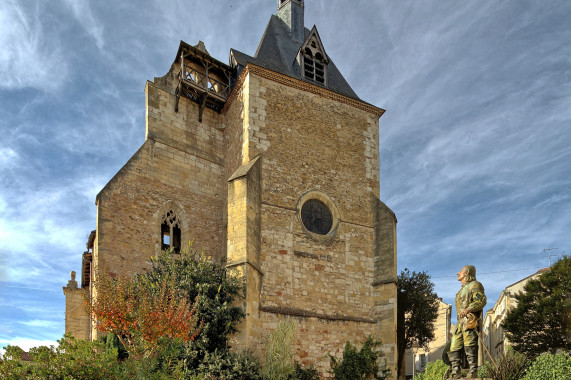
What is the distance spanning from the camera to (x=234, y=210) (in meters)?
14.5

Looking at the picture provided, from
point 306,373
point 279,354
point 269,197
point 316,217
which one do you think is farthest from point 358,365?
point 269,197

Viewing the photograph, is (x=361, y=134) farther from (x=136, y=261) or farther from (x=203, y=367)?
(x=203, y=367)

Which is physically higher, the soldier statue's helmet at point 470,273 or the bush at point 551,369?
the soldier statue's helmet at point 470,273

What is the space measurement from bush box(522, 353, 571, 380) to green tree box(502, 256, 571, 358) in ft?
37.9

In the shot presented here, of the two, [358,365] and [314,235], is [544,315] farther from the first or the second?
[314,235]

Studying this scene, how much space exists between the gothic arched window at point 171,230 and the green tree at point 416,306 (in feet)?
26.6

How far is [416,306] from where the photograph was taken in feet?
64.5

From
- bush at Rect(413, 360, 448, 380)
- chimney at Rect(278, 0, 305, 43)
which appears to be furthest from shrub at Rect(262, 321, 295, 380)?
chimney at Rect(278, 0, 305, 43)

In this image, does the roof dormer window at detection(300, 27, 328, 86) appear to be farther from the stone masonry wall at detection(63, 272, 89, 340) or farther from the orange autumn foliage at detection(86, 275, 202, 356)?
the stone masonry wall at detection(63, 272, 89, 340)

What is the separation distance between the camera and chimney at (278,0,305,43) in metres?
21.5

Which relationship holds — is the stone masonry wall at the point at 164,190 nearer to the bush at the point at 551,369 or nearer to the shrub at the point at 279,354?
the shrub at the point at 279,354

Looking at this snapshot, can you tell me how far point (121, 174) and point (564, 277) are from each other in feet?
49.9

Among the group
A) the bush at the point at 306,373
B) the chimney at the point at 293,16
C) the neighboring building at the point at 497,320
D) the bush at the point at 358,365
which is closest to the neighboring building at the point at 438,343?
the neighboring building at the point at 497,320

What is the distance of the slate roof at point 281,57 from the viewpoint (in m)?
18.1
